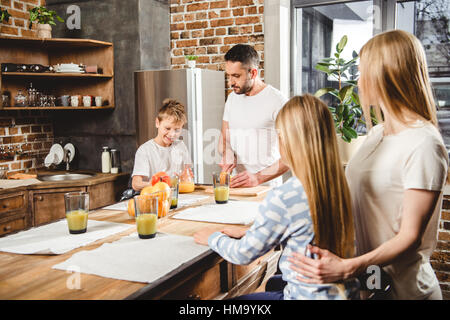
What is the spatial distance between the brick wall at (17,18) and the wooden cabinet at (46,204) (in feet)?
5.27

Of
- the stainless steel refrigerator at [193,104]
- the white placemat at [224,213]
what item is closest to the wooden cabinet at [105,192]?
the stainless steel refrigerator at [193,104]

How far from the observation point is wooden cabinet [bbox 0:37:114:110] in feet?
12.7

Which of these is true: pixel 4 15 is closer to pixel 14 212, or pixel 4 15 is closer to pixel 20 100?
pixel 20 100

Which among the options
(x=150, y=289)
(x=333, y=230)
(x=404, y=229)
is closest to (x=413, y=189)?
(x=404, y=229)

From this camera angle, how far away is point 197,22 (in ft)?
13.7

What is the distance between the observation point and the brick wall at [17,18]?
3957 mm

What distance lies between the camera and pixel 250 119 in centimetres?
316

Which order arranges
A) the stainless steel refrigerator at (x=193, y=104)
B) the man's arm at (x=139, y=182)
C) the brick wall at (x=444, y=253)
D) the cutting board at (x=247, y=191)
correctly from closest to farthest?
the cutting board at (x=247, y=191)
the man's arm at (x=139, y=182)
the brick wall at (x=444, y=253)
the stainless steel refrigerator at (x=193, y=104)

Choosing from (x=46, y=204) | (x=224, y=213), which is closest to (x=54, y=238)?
(x=224, y=213)

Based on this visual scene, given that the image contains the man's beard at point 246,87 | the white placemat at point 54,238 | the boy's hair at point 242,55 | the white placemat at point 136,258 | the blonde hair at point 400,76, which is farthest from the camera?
the man's beard at point 246,87

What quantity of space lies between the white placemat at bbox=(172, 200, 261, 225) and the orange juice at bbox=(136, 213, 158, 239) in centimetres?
30

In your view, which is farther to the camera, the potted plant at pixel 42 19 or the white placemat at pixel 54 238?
the potted plant at pixel 42 19

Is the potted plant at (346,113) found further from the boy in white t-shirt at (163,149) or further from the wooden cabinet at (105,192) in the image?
the wooden cabinet at (105,192)

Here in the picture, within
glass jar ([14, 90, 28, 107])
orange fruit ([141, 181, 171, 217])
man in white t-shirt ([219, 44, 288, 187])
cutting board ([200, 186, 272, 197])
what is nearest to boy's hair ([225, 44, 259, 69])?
man in white t-shirt ([219, 44, 288, 187])
